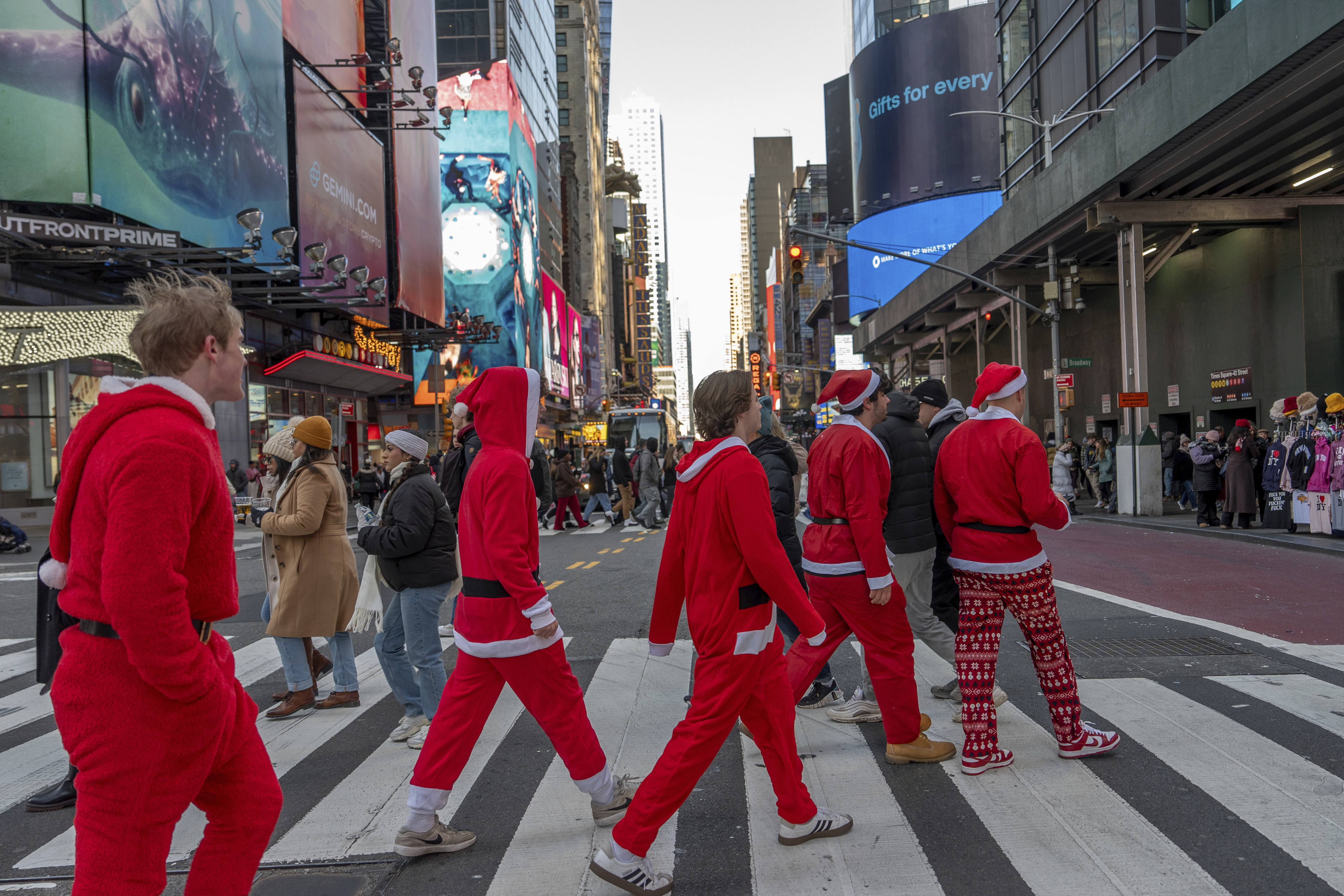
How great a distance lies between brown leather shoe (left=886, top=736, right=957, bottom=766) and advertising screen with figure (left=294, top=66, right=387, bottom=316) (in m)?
28.1

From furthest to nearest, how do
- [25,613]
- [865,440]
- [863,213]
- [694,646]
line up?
1. [863,213]
2. [25,613]
3. [865,440]
4. [694,646]

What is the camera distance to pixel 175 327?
2.45 m

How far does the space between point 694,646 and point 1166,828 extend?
83.5 inches

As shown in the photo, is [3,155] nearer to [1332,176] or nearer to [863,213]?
[1332,176]

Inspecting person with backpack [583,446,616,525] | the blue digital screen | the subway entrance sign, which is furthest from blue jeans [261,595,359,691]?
the blue digital screen

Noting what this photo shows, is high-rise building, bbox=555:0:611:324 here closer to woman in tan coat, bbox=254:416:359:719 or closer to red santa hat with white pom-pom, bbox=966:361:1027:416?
woman in tan coat, bbox=254:416:359:719

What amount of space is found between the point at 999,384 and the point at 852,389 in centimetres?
73

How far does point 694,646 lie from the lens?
11.6 ft

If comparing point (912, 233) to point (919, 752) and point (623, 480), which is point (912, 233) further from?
point (919, 752)

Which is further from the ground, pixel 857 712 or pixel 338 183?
pixel 338 183

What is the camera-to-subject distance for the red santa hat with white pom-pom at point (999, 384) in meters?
4.70

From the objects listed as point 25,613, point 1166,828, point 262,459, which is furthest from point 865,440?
point 262,459

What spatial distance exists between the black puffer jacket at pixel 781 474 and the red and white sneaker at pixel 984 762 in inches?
62.7

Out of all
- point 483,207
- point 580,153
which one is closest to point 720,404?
point 483,207
